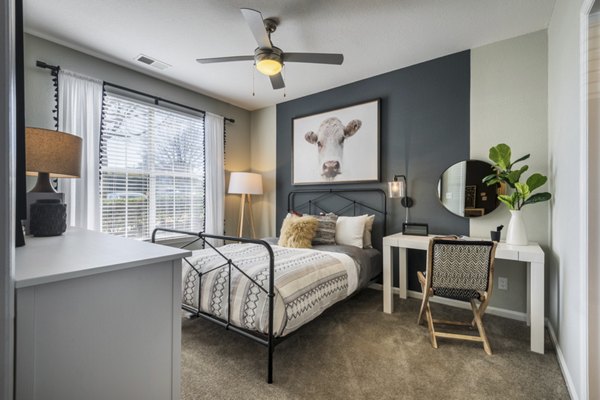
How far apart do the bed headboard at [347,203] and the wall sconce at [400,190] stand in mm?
243

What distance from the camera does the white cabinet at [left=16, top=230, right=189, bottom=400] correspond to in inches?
26.0

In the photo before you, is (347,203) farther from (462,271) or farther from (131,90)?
(131,90)

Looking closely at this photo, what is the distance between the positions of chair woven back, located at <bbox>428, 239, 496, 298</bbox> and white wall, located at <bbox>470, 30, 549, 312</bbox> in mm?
918

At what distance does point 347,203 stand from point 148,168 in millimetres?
2626

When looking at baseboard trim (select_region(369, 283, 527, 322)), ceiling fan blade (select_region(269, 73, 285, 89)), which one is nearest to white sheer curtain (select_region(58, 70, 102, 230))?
ceiling fan blade (select_region(269, 73, 285, 89))

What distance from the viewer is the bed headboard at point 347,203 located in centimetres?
339

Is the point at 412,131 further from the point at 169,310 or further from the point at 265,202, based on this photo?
the point at 169,310

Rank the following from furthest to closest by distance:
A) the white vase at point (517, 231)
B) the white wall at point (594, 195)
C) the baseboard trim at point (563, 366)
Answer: the white vase at point (517, 231) < the baseboard trim at point (563, 366) < the white wall at point (594, 195)

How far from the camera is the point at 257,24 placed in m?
1.88

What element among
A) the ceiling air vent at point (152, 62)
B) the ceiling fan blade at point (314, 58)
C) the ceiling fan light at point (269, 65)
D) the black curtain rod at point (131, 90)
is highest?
the ceiling air vent at point (152, 62)

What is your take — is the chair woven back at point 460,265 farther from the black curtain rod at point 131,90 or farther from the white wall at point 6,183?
the black curtain rod at point 131,90

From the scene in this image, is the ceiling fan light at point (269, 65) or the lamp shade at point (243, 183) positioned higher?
the ceiling fan light at point (269, 65)

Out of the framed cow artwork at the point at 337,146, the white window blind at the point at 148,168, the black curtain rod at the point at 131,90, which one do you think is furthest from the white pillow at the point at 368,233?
the black curtain rod at the point at 131,90

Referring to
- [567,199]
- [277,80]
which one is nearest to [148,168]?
[277,80]
